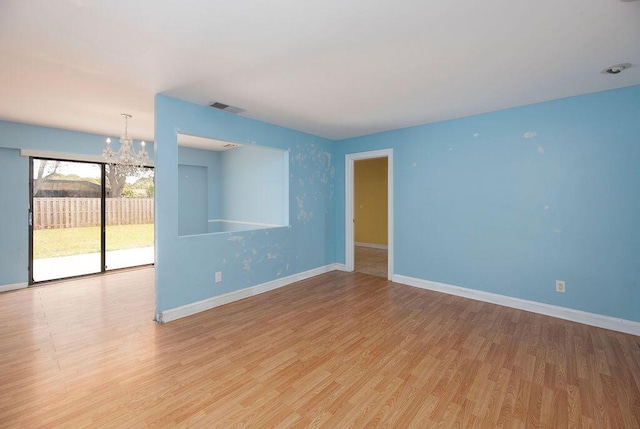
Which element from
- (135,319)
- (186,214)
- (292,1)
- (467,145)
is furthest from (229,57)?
(186,214)

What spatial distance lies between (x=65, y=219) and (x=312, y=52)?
203 inches

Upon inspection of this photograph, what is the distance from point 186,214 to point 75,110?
3006 mm

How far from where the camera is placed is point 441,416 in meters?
1.70

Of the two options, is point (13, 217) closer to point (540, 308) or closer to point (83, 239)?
point (83, 239)

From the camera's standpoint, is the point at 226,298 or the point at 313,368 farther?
the point at 226,298

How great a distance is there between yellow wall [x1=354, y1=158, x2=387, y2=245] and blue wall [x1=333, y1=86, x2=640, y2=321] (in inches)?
124

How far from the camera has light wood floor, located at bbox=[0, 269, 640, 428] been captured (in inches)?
67.2

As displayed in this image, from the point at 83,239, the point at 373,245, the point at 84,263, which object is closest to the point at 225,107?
the point at 83,239

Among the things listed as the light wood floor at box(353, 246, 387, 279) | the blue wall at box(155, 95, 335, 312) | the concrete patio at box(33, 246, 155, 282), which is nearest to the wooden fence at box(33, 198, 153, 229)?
the concrete patio at box(33, 246, 155, 282)

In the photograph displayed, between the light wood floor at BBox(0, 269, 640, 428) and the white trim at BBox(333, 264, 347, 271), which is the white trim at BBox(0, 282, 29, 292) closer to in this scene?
the light wood floor at BBox(0, 269, 640, 428)

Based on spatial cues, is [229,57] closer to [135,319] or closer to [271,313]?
[271,313]

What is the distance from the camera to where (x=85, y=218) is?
16.0ft

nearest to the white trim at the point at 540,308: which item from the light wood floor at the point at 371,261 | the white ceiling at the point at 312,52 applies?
the light wood floor at the point at 371,261

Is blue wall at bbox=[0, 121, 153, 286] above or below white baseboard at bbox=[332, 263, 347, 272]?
above
